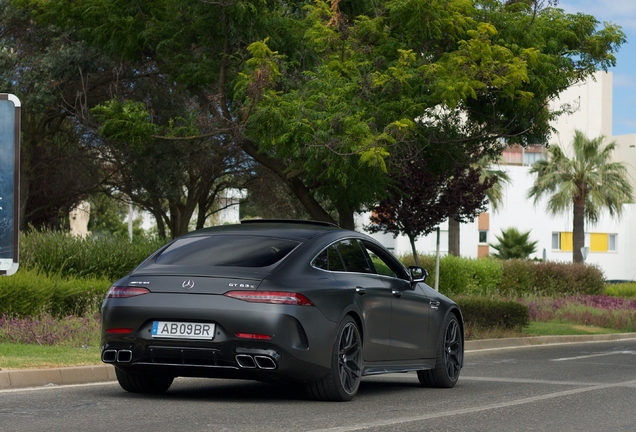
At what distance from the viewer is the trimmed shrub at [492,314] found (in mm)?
21609

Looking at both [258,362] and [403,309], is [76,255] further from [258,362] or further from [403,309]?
[258,362]

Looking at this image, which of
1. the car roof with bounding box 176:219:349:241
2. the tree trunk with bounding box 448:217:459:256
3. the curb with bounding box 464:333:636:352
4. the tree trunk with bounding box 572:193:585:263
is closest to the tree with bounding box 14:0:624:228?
the curb with bounding box 464:333:636:352

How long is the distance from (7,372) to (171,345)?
8.40ft

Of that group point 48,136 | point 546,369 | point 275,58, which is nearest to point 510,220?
point 48,136

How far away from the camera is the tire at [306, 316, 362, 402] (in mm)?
9102

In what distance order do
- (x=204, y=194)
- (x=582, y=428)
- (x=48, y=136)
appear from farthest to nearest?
(x=204, y=194), (x=48, y=136), (x=582, y=428)

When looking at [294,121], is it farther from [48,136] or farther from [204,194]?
[204,194]

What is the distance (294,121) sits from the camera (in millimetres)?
19375

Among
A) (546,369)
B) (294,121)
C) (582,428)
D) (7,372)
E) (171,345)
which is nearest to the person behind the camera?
(582,428)

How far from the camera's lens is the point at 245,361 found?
28.5ft

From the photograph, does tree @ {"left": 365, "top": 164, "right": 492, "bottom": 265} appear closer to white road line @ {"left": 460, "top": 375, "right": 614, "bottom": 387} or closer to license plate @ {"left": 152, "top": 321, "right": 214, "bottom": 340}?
white road line @ {"left": 460, "top": 375, "right": 614, "bottom": 387}

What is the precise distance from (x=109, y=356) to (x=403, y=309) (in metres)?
2.99

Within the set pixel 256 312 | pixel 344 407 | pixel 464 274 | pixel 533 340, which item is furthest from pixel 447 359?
pixel 464 274

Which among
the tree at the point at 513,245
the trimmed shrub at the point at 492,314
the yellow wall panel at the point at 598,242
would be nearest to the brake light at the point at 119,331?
the trimmed shrub at the point at 492,314
